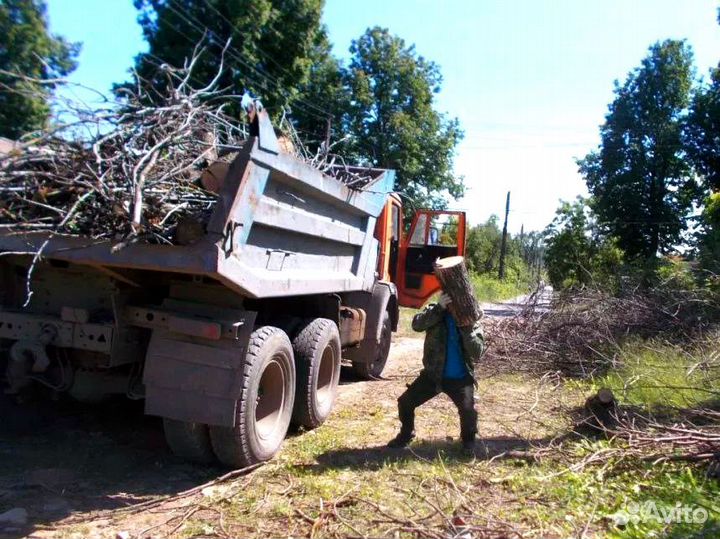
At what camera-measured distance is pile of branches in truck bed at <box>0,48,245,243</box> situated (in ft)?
11.4

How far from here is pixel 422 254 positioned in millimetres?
9031

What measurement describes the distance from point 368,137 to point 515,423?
1824cm

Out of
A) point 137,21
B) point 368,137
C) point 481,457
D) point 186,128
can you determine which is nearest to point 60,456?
point 186,128

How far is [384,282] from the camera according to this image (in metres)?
7.65

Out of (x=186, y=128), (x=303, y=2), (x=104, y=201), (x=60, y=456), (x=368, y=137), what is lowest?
(x=60, y=456)

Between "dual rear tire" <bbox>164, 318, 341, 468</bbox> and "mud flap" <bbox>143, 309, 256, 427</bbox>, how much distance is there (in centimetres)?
9

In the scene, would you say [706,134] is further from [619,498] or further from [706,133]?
[619,498]

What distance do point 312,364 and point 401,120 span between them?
61.6 feet

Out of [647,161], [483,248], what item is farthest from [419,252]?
[483,248]

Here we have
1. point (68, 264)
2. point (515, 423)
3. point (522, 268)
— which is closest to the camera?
point (68, 264)

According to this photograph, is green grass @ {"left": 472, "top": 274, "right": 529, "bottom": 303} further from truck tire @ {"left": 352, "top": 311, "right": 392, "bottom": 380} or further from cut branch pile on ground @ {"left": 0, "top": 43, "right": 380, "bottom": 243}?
cut branch pile on ground @ {"left": 0, "top": 43, "right": 380, "bottom": 243}

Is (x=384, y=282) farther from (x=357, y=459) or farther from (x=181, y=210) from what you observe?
(x=181, y=210)

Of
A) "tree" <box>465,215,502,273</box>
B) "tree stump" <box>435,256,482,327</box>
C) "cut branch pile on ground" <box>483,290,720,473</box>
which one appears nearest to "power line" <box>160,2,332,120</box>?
"cut branch pile on ground" <box>483,290,720,473</box>

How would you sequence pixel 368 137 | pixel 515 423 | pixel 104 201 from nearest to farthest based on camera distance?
pixel 104 201 → pixel 515 423 → pixel 368 137
